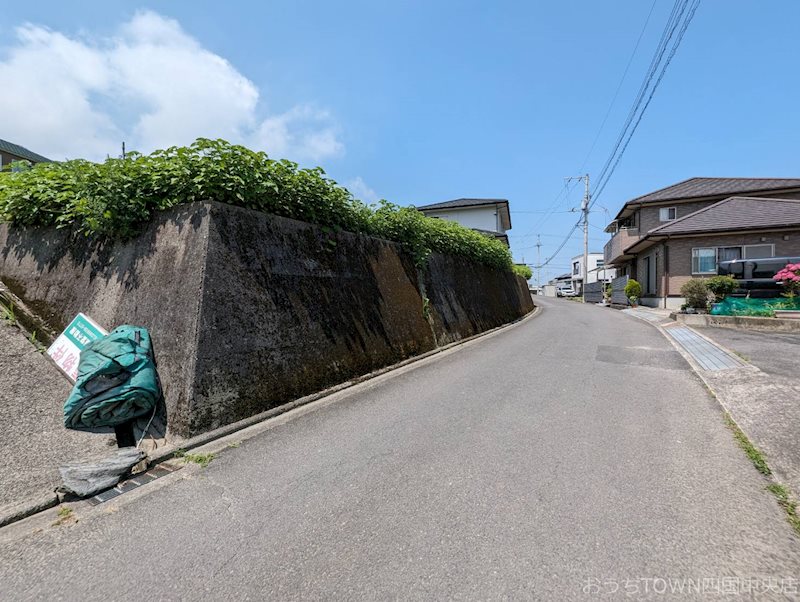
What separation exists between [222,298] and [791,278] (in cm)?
1665

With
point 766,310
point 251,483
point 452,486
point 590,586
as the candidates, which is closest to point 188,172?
point 251,483

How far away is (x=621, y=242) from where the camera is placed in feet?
85.3

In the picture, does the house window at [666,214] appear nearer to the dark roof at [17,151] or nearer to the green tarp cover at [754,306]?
the green tarp cover at [754,306]

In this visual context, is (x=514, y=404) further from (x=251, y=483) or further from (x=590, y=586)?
(x=251, y=483)

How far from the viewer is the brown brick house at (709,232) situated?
53.7 ft

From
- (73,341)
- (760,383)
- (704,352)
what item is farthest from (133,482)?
(704,352)

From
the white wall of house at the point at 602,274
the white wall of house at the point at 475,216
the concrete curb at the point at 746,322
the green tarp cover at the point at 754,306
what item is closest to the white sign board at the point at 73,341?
the concrete curb at the point at 746,322

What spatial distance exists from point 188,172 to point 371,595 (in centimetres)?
469

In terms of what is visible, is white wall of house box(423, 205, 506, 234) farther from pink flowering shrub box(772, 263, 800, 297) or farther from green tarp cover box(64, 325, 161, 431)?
green tarp cover box(64, 325, 161, 431)

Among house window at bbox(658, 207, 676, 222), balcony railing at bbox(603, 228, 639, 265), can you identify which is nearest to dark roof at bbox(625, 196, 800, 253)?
house window at bbox(658, 207, 676, 222)

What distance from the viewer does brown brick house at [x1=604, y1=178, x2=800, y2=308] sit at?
16.4 m

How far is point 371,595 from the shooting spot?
1.87 metres

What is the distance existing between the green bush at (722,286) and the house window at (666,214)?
37.0 ft

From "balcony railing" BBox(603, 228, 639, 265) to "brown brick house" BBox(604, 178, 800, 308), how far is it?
66 centimetres
